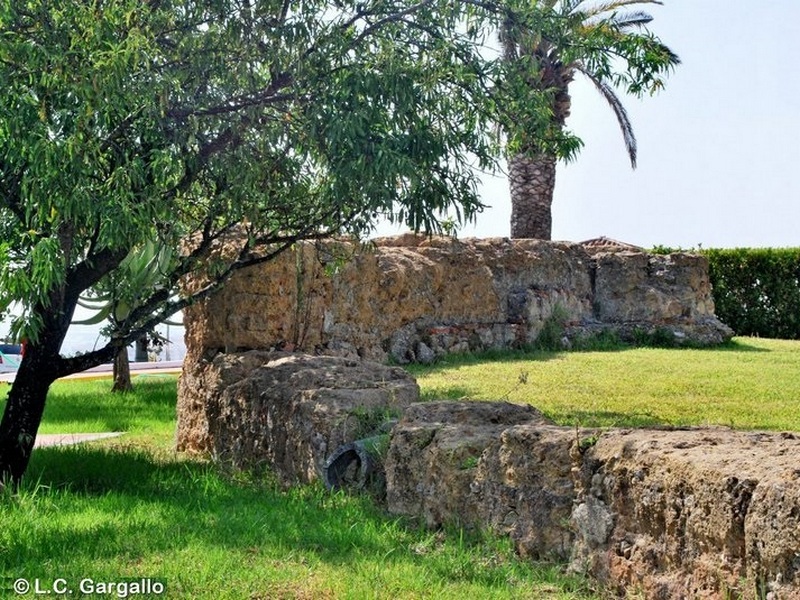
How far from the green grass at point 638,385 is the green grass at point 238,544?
2.34 metres

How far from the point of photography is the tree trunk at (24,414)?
679 cm

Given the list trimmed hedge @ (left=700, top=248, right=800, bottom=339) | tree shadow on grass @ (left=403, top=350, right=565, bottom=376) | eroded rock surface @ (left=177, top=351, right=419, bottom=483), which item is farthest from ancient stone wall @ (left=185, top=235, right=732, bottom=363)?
trimmed hedge @ (left=700, top=248, right=800, bottom=339)

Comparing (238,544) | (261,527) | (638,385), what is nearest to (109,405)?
(638,385)

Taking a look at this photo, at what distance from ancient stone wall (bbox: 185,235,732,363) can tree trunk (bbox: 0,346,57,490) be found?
186 cm

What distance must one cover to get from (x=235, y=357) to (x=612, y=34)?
3.93m

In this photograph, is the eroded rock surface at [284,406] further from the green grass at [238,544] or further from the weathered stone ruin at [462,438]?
the green grass at [238,544]

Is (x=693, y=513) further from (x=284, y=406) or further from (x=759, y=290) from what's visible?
(x=759, y=290)

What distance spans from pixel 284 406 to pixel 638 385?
5017mm

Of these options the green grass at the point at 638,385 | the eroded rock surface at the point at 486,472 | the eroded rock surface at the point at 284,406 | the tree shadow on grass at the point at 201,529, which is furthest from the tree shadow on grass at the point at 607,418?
the tree shadow on grass at the point at 201,529

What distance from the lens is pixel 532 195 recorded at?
1820 centimetres

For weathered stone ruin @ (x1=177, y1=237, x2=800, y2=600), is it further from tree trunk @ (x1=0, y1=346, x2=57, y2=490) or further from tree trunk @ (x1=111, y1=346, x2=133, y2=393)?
tree trunk @ (x1=111, y1=346, x2=133, y2=393)

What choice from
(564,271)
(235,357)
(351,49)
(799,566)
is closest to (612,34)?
(351,49)

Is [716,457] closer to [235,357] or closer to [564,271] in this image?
[235,357]

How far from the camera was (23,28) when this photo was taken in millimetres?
5910
